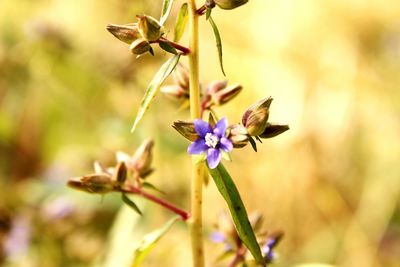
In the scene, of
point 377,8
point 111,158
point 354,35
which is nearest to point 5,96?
point 111,158

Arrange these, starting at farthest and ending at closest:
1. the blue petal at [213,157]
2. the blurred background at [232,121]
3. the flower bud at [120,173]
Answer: the blurred background at [232,121] → the flower bud at [120,173] → the blue petal at [213,157]

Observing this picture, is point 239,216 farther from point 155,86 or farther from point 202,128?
point 155,86

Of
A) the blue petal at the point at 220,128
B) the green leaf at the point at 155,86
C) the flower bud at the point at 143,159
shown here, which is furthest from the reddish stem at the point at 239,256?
the green leaf at the point at 155,86

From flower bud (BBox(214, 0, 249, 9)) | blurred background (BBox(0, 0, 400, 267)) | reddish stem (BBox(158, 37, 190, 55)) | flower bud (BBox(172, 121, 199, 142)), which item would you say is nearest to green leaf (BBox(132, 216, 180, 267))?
flower bud (BBox(172, 121, 199, 142))

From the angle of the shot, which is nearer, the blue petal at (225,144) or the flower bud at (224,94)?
the blue petal at (225,144)

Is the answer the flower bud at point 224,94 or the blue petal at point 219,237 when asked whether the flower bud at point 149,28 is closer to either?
the flower bud at point 224,94

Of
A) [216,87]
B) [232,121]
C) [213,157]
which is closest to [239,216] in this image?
[213,157]

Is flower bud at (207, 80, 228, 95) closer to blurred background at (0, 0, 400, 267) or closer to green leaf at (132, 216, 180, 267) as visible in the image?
green leaf at (132, 216, 180, 267)
